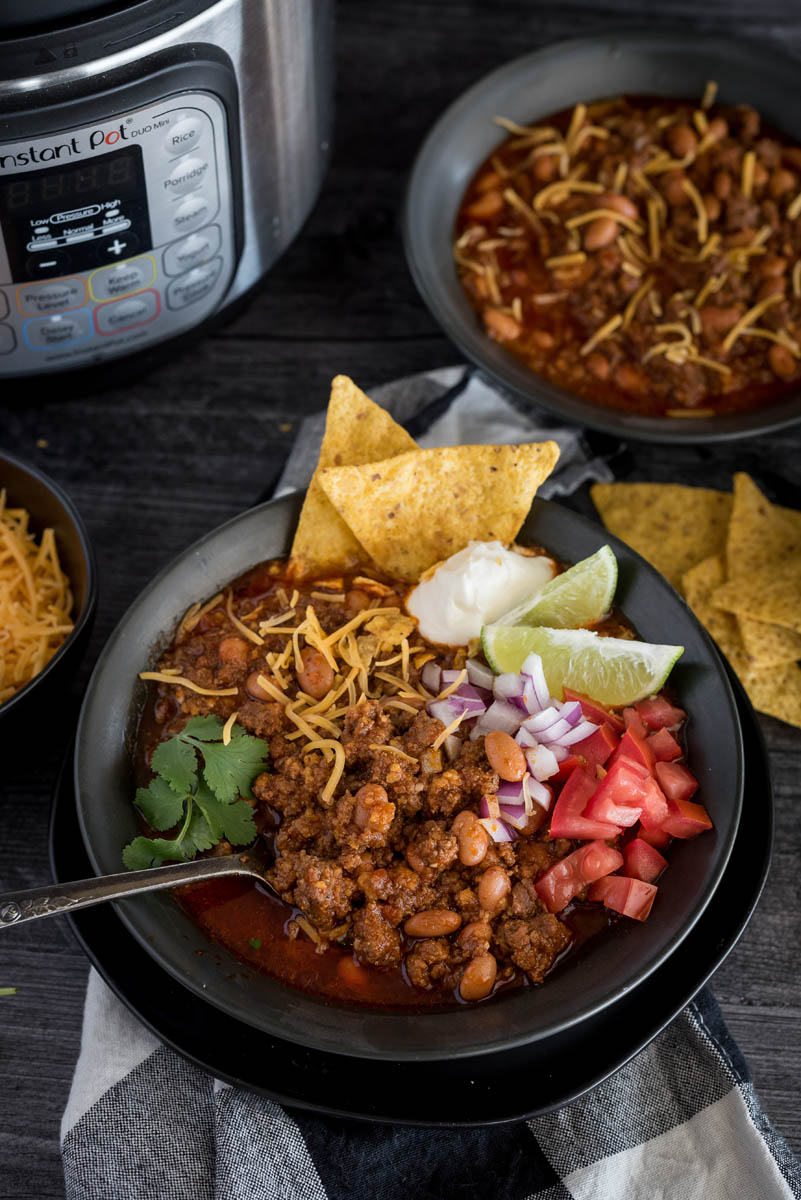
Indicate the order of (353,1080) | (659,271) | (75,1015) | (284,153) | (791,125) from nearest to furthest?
(353,1080), (75,1015), (284,153), (659,271), (791,125)

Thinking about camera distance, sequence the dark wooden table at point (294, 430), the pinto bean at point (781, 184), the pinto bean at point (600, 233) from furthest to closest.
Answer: the pinto bean at point (781, 184) → the pinto bean at point (600, 233) → the dark wooden table at point (294, 430)

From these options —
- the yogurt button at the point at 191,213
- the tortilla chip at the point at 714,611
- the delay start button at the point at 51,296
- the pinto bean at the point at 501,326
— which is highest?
the yogurt button at the point at 191,213

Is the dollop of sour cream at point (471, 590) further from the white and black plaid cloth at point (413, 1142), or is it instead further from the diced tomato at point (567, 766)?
the white and black plaid cloth at point (413, 1142)

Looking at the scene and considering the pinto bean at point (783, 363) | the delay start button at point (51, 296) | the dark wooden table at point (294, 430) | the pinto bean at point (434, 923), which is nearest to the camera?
the pinto bean at point (434, 923)

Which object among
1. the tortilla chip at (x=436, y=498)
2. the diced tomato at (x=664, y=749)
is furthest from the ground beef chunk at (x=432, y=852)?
the tortilla chip at (x=436, y=498)

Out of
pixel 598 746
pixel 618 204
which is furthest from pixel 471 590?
pixel 618 204

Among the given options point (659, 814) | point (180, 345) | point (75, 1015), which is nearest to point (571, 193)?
point (180, 345)

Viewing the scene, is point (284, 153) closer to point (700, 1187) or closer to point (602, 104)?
point (602, 104)
